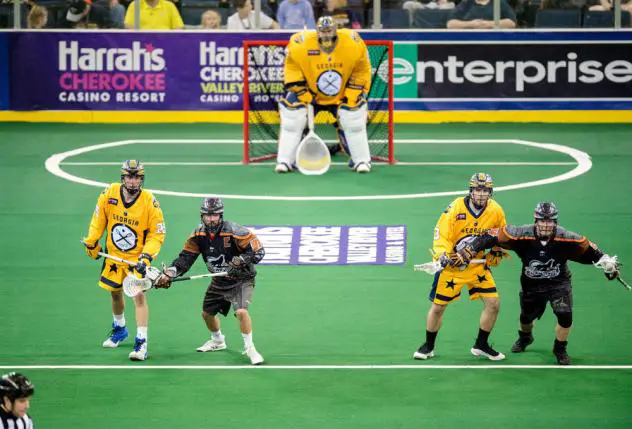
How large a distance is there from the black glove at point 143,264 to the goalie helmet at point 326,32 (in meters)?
7.54

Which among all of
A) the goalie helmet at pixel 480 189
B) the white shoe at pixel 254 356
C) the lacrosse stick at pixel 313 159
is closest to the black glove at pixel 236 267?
the white shoe at pixel 254 356

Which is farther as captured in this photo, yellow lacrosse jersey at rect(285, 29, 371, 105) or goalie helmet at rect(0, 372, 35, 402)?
yellow lacrosse jersey at rect(285, 29, 371, 105)

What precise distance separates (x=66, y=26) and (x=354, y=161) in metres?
6.10

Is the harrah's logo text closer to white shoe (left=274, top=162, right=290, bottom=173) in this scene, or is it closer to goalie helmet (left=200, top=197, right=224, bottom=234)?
white shoe (left=274, top=162, right=290, bottom=173)

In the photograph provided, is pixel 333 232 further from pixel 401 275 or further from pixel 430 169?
pixel 430 169

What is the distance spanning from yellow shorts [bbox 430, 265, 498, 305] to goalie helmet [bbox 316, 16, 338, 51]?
752cm

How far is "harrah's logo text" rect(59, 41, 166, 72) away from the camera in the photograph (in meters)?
22.5

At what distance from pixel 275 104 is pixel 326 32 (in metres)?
2.40

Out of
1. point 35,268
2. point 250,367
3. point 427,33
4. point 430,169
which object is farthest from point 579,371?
point 427,33

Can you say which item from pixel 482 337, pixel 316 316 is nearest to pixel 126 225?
pixel 316 316

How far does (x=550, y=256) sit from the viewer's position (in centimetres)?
1184

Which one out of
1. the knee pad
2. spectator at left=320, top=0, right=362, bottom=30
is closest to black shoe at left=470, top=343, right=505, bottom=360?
the knee pad

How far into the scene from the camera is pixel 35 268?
15250 millimetres

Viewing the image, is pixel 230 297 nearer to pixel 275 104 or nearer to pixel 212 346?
pixel 212 346
